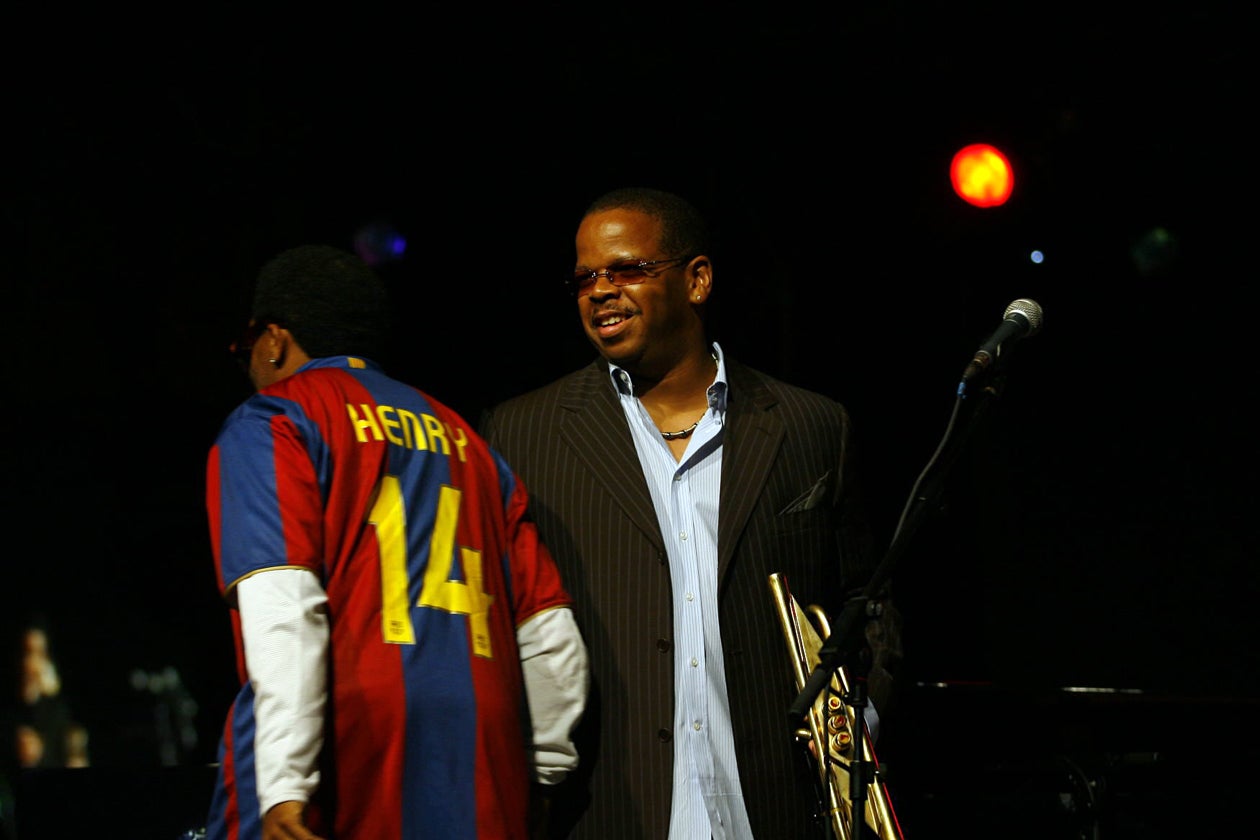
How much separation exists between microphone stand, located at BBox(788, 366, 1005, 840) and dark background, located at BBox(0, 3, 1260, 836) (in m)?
2.63

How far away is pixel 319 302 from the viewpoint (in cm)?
273

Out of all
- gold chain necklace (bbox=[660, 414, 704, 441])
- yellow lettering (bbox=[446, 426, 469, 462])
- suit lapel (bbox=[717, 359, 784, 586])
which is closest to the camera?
yellow lettering (bbox=[446, 426, 469, 462])

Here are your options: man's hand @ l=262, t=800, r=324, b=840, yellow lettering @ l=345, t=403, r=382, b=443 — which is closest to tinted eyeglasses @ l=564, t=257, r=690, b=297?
yellow lettering @ l=345, t=403, r=382, b=443

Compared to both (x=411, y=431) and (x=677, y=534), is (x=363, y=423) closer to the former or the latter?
(x=411, y=431)

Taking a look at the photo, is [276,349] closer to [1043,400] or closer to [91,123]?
[91,123]

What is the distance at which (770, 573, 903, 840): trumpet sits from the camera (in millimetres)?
2771

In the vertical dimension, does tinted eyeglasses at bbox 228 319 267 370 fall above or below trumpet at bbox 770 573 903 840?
above

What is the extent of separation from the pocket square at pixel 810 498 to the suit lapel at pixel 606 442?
0.33m

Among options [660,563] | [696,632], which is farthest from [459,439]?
[696,632]

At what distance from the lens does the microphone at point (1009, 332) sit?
2500mm

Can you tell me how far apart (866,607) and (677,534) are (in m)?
0.74

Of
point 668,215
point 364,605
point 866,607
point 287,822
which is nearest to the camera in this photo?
point 287,822

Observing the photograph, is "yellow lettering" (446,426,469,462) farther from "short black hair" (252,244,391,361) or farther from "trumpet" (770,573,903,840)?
"trumpet" (770,573,903,840)

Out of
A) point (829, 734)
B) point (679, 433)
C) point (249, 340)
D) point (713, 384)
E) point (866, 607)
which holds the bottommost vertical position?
point (829, 734)
